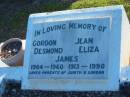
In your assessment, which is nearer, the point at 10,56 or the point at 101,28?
the point at 101,28

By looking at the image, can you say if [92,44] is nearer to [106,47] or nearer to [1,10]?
[106,47]

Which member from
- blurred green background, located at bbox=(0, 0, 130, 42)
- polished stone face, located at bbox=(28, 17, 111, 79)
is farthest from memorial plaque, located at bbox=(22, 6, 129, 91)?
blurred green background, located at bbox=(0, 0, 130, 42)

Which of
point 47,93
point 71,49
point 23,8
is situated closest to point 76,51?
point 71,49

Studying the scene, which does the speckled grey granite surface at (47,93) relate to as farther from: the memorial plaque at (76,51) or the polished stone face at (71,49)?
the polished stone face at (71,49)

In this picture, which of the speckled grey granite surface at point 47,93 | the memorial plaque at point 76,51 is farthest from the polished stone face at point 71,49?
the speckled grey granite surface at point 47,93

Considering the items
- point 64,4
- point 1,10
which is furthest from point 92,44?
point 1,10

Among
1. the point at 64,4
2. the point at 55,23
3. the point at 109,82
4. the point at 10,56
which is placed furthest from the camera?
the point at 64,4

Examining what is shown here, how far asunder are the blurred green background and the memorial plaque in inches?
99.9

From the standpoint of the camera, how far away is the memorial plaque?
6.57 m

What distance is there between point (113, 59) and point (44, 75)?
0.95 m

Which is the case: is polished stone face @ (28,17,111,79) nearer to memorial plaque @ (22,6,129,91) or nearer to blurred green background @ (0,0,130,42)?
memorial plaque @ (22,6,129,91)

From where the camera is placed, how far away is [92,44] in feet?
21.9

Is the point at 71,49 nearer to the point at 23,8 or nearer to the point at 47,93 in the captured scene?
the point at 47,93

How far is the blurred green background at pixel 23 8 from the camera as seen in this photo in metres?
9.89
